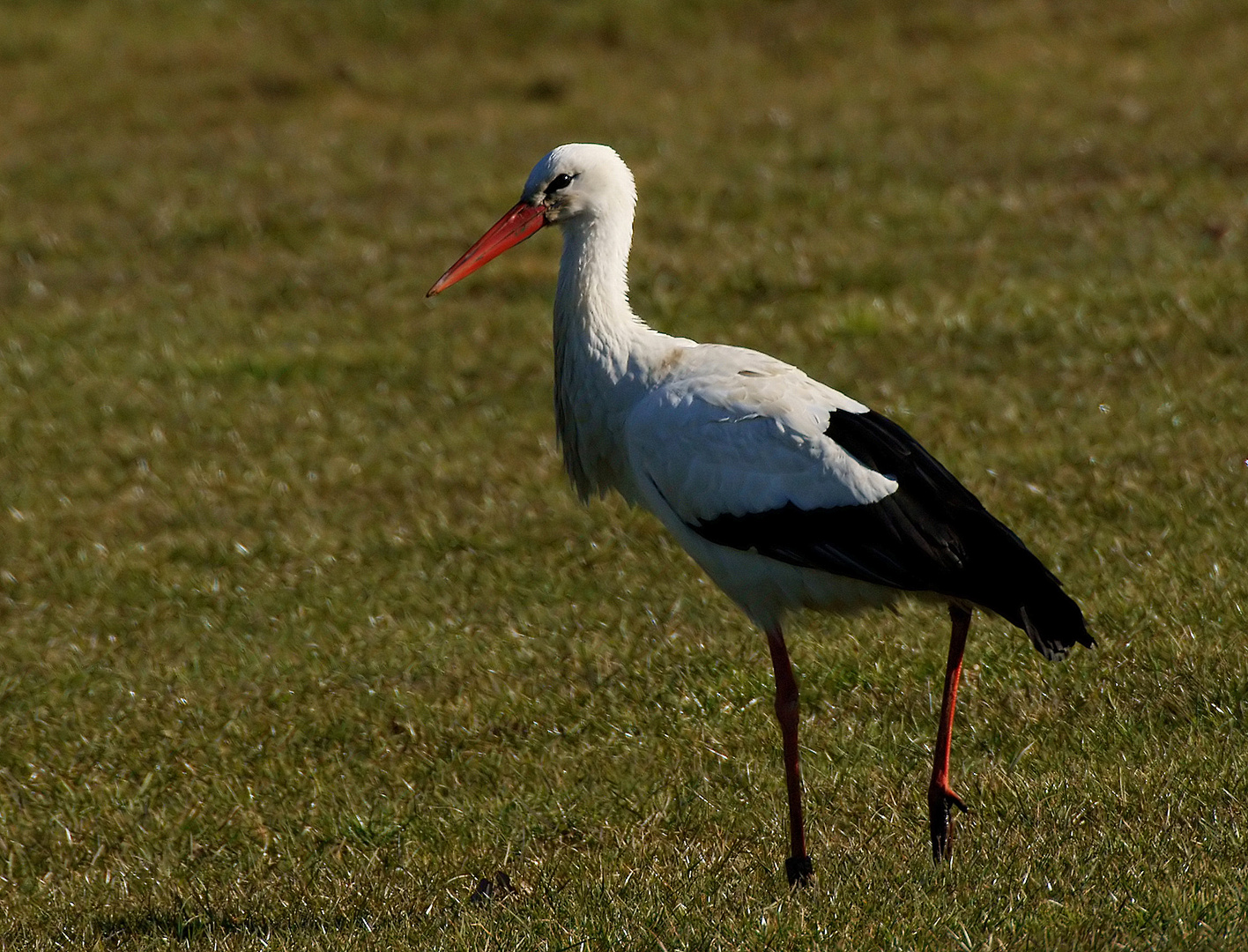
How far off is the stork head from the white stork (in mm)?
162

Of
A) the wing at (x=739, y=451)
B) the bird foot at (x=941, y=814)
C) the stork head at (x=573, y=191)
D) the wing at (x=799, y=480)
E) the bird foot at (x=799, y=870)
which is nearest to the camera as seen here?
the bird foot at (x=799, y=870)

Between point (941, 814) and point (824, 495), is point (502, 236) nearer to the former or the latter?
point (824, 495)

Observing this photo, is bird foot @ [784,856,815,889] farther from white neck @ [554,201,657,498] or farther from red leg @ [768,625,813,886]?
white neck @ [554,201,657,498]

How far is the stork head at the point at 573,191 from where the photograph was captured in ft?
17.3

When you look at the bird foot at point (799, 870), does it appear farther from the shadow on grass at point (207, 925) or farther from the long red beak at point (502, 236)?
the long red beak at point (502, 236)

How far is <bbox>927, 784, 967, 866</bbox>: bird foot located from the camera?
4.48 metres

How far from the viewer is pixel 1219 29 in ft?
47.2

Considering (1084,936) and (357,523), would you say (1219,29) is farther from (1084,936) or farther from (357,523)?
(1084,936)

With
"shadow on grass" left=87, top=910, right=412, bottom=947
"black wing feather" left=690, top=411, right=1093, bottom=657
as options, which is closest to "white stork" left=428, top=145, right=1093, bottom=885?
"black wing feather" left=690, top=411, right=1093, bottom=657

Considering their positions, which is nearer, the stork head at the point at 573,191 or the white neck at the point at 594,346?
the white neck at the point at 594,346

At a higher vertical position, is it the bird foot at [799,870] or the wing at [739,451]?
the wing at [739,451]

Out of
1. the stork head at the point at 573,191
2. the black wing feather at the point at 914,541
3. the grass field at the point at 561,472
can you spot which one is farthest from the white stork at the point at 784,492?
the grass field at the point at 561,472

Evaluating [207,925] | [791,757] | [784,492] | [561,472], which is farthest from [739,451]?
[561,472]

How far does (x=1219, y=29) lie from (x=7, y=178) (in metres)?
10.2
